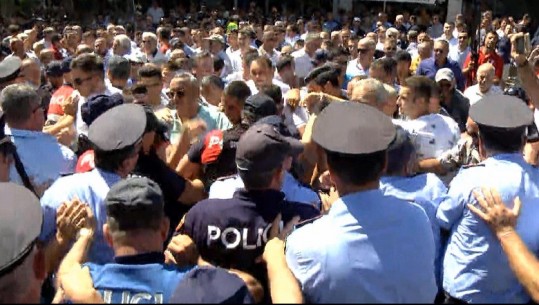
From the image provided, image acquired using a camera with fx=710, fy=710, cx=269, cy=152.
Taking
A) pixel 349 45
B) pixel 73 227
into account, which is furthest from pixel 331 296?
pixel 349 45

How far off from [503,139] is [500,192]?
25 centimetres

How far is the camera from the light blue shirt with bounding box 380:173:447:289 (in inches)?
134

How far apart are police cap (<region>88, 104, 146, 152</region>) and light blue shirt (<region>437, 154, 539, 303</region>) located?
1.45 m

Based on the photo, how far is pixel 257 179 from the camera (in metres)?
2.86

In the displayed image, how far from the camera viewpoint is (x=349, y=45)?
12359 mm

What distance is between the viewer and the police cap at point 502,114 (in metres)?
3.15

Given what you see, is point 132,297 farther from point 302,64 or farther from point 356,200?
point 302,64

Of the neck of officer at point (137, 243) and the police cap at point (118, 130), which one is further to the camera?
the police cap at point (118, 130)

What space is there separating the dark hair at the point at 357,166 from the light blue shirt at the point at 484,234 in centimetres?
88

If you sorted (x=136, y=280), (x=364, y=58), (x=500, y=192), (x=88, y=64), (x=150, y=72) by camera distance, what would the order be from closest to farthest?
(x=136, y=280) → (x=500, y=192) → (x=88, y=64) → (x=150, y=72) → (x=364, y=58)

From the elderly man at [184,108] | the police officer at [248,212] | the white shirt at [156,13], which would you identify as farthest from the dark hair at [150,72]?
the white shirt at [156,13]

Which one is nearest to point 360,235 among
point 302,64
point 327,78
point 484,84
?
point 327,78

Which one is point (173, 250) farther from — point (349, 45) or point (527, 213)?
point (349, 45)

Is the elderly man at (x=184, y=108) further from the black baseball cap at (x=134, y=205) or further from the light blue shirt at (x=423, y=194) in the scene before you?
the black baseball cap at (x=134, y=205)
